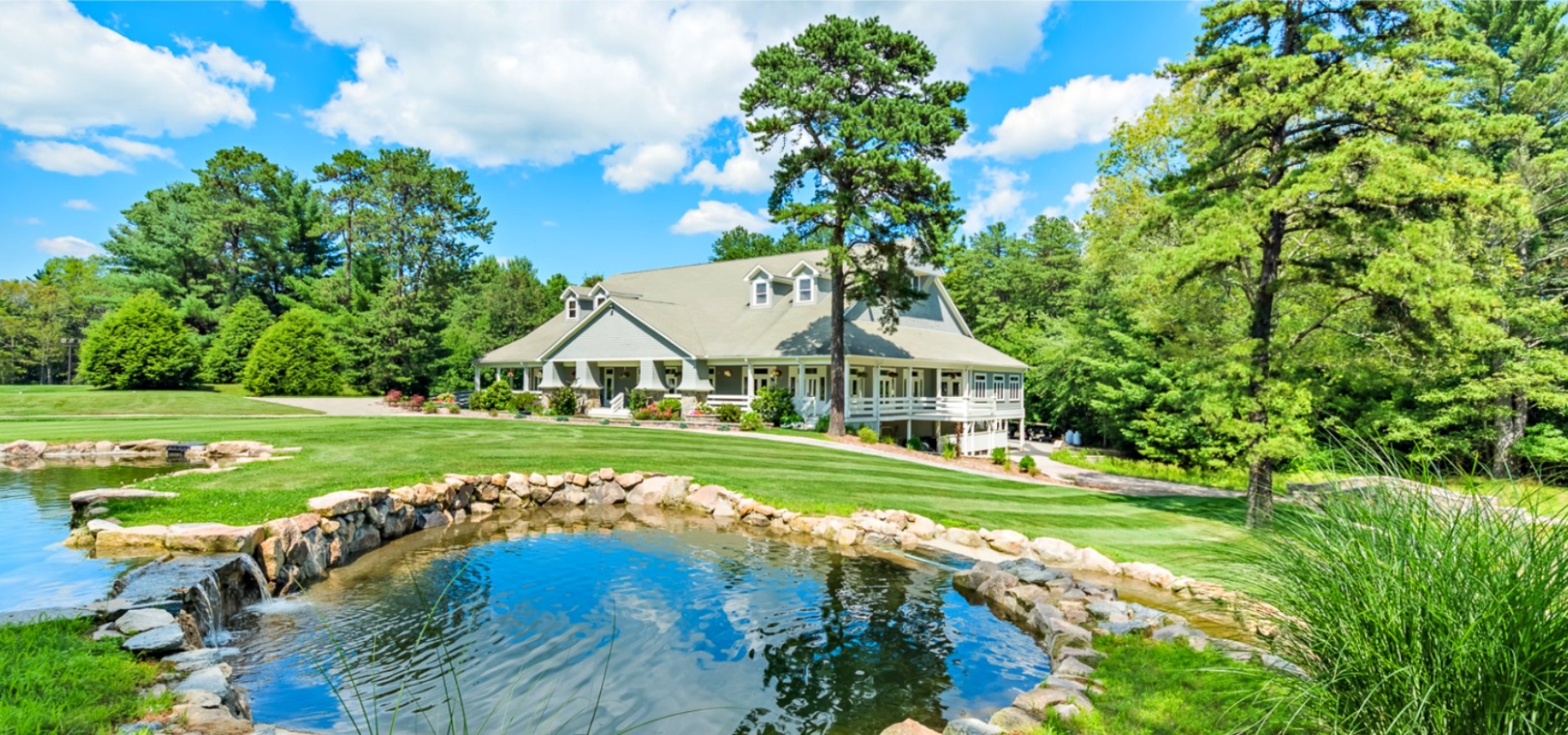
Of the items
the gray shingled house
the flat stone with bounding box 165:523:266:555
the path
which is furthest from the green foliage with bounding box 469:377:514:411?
the flat stone with bounding box 165:523:266:555

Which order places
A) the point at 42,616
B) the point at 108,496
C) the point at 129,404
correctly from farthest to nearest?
the point at 129,404, the point at 108,496, the point at 42,616

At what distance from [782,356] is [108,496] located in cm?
1920

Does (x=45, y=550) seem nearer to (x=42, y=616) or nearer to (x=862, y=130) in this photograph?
(x=42, y=616)

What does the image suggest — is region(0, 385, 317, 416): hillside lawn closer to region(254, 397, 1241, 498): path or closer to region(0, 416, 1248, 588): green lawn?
region(254, 397, 1241, 498): path

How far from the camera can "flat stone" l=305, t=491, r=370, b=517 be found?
9.62 metres

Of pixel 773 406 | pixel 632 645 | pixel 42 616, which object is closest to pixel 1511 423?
pixel 773 406

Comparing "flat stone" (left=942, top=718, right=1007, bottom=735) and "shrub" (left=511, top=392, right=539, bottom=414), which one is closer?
"flat stone" (left=942, top=718, right=1007, bottom=735)

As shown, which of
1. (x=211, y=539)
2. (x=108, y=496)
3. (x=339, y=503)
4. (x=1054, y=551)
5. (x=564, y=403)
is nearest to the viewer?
(x=211, y=539)

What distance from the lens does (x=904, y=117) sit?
70.7 feet

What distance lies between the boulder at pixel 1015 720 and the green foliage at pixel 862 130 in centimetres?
1831

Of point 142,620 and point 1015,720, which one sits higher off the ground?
point 142,620

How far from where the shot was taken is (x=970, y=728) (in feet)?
15.6

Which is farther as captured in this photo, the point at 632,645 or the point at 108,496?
the point at 108,496

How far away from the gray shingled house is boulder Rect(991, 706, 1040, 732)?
19.9 meters
